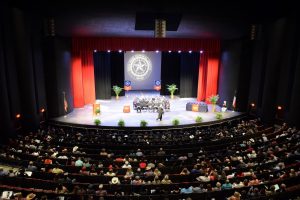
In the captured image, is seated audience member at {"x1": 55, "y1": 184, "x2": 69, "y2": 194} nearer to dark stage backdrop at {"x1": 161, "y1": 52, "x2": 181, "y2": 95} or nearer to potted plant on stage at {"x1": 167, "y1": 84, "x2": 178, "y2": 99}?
potted plant on stage at {"x1": 167, "y1": 84, "x2": 178, "y2": 99}

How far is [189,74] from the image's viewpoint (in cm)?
2841

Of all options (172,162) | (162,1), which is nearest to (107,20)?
(162,1)

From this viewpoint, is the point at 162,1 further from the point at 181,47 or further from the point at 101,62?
the point at 101,62

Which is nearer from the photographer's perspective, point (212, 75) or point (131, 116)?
point (131, 116)

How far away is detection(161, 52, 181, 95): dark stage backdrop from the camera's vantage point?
28.8m

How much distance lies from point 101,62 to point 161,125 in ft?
39.4

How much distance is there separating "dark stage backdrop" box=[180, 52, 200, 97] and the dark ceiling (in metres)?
9.23

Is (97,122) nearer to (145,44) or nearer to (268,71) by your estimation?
(145,44)

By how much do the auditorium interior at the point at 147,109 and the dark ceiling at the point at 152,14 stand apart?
7cm

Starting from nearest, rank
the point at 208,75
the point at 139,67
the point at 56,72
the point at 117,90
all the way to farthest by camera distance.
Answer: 1. the point at 56,72
2. the point at 208,75
3. the point at 117,90
4. the point at 139,67

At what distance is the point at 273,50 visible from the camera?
17859mm

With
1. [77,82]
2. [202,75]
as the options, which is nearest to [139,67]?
[202,75]

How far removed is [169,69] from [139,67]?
134 inches

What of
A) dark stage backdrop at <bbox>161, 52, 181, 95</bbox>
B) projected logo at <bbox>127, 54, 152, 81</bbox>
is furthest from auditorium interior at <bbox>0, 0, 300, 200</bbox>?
dark stage backdrop at <bbox>161, 52, 181, 95</bbox>
